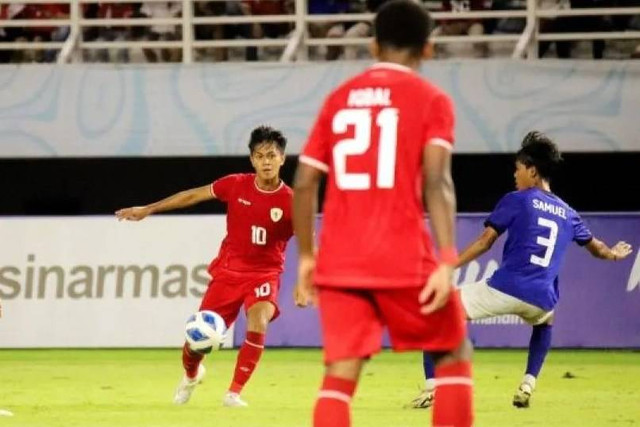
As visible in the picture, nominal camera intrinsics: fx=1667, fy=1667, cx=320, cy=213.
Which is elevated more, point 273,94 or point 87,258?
point 273,94

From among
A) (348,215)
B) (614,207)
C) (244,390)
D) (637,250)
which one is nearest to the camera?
(348,215)

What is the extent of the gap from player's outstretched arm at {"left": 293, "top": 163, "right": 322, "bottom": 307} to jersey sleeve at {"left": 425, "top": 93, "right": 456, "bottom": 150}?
48 cm

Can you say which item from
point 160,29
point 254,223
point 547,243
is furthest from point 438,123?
point 160,29

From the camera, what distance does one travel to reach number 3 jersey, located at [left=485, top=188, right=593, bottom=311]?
11500mm

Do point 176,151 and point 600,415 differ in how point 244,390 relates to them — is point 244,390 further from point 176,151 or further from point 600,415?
point 176,151

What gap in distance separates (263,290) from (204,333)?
73 cm

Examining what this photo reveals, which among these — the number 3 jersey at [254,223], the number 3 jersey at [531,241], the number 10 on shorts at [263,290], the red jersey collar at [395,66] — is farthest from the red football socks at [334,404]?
the number 3 jersey at [254,223]

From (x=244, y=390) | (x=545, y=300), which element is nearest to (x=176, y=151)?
(x=244, y=390)

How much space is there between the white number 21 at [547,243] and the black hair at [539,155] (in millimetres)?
340

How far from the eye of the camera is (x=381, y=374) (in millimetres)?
15078

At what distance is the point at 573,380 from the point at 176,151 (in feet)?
24.5

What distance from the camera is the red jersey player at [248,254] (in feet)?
38.8

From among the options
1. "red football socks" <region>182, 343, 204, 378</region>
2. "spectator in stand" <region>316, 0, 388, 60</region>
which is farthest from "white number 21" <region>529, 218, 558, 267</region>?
"spectator in stand" <region>316, 0, 388, 60</region>

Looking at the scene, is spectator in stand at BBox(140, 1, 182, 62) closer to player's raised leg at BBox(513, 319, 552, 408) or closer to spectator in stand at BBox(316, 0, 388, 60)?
spectator in stand at BBox(316, 0, 388, 60)
